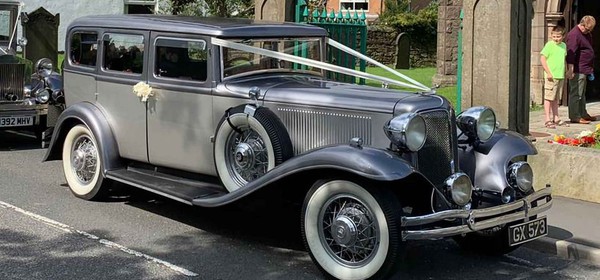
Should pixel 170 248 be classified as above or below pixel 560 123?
below

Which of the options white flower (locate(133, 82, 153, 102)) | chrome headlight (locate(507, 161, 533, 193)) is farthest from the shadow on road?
chrome headlight (locate(507, 161, 533, 193))

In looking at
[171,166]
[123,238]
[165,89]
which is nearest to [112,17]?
[165,89]

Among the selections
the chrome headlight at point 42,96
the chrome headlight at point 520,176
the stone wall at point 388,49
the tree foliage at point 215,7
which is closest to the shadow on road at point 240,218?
the chrome headlight at point 520,176

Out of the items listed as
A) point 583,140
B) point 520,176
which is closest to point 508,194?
point 520,176

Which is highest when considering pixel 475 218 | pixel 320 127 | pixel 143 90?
pixel 143 90

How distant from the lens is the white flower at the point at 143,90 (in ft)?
23.0

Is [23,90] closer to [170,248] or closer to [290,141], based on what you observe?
[170,248]

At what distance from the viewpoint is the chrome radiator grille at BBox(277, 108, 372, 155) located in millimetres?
5809

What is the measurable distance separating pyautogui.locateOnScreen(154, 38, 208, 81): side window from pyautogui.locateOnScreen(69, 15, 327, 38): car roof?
0.37 ft

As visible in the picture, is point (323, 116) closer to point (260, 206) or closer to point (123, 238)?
point (260, 206)

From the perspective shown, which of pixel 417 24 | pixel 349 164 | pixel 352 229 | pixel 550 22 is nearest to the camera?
pixel 349 164

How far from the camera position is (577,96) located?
12547 millimetres

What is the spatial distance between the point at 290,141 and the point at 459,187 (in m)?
1.43

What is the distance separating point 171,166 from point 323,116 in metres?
1.73
